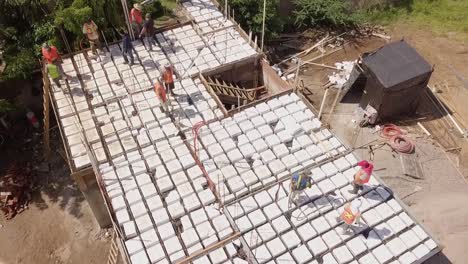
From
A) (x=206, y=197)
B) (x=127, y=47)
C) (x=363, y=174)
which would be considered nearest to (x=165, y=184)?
(x=206, y=197)

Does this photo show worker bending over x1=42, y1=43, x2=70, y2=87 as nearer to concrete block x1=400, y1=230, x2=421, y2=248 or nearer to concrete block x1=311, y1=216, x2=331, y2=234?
concrete block x1=311, y1=216, x2=331, y2=234

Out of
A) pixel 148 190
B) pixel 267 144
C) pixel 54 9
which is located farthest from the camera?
pixel 54 9

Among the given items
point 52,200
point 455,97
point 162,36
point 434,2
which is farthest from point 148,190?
point 434,2

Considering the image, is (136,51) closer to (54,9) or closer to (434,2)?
(54,9)

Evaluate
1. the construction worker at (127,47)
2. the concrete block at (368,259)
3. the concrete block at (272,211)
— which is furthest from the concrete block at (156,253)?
the construction worker at (127,47)

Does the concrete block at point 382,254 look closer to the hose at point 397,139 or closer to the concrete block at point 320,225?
the concrete block at point 320,225

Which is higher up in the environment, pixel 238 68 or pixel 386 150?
pixel 238 68

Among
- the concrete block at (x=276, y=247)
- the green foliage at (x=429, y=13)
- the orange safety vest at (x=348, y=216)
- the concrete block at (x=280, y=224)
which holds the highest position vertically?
the orange safety vest at (x=348, y=216)

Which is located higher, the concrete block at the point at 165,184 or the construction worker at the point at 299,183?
the construction worker at the point at 299,183
